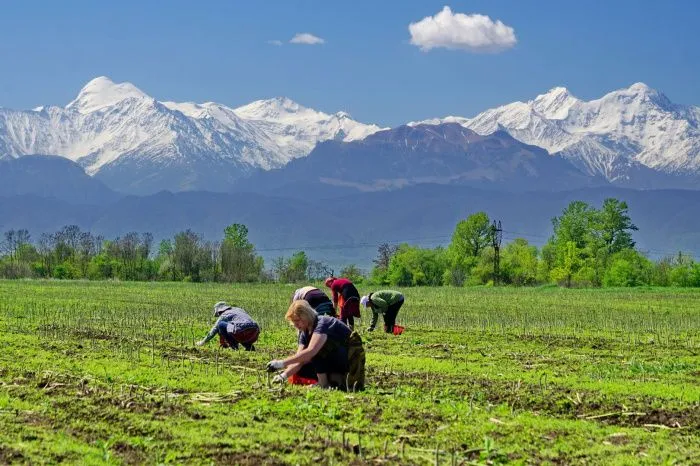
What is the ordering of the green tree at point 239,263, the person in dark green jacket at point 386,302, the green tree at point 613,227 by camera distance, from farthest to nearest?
the green tree at point 613,227
the green tree at point 239,263
the person in dark green jacket at point 386,302

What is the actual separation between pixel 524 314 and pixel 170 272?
3276 inches

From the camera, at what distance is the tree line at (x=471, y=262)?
104312mm

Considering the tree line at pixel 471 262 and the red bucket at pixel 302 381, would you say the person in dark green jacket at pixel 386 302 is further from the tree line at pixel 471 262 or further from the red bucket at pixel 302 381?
the tree line at pixel 471 262

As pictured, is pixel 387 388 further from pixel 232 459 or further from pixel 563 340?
pixel 563 340

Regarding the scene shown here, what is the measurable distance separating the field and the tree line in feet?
252

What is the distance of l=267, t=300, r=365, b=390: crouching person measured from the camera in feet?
50.6

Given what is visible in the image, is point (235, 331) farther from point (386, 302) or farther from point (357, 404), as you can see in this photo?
point (357, 404)

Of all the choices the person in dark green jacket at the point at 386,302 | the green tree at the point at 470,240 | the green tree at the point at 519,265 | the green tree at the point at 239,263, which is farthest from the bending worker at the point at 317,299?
the green tree at the point at 470,240

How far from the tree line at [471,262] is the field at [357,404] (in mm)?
76934

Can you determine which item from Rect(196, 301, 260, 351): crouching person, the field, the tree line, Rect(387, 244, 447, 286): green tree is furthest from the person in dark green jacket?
Rect(387, 244, 447, 286): green tree

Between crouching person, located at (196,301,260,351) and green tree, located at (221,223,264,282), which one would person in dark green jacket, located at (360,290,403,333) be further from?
green tree, located at (221,223,264,282)

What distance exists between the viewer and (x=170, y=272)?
391ft

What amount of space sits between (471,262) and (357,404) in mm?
103583

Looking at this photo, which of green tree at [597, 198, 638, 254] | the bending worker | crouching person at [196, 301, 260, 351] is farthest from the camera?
green tree at [597, 198, 638, 254]
